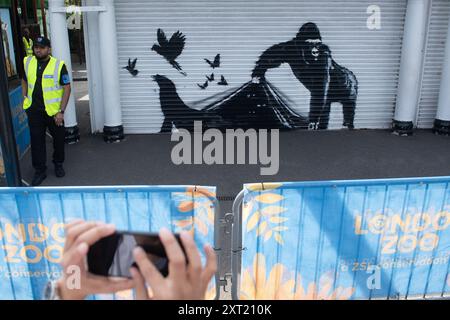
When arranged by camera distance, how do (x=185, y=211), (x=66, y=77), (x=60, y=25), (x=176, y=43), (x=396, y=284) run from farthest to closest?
(x=176, y=43) → (x=60, y=25) → (x=66, y=77) → (x=396, y=284) → (x=185, y=211)

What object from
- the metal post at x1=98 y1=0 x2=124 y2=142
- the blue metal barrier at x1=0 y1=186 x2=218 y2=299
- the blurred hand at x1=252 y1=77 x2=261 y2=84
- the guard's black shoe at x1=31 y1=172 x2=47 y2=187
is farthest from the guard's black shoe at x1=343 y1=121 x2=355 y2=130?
the blue metal barrier at x1=0 y1=186 x2=218 y2=299

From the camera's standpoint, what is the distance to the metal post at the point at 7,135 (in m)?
4.67

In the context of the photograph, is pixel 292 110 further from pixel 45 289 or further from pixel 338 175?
pixel 45 289

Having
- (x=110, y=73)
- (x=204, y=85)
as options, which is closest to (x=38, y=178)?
(x=110, y=73)

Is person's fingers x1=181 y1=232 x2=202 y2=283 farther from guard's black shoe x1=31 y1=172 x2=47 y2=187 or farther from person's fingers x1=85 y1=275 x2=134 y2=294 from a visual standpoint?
guard's black shoe x1=31 y1=172 x2=47 y2=187

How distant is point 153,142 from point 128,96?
1036mm

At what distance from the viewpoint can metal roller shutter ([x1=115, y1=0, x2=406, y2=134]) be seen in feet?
27.1

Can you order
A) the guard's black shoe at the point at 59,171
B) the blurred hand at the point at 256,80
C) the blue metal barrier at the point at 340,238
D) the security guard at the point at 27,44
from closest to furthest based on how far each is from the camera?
the blue metal barrier at the point at 340,238
the guard's black shoe at the point at 59,171
the blurred hand at the point at 256,80
the security guard at the point at 27,44

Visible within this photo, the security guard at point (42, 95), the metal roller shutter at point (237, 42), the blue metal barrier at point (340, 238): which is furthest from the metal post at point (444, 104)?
the security guard at point (42, 95)

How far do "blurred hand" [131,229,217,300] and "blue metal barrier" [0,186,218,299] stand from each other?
0.31 meters

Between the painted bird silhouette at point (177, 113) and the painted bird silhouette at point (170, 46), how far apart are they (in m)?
0.49

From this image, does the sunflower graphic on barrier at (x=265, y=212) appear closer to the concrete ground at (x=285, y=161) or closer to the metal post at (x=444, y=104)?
the concrete ground at (x=285, y=161)

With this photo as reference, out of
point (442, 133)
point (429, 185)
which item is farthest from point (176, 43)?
point (429, 185)

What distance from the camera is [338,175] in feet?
22.6
